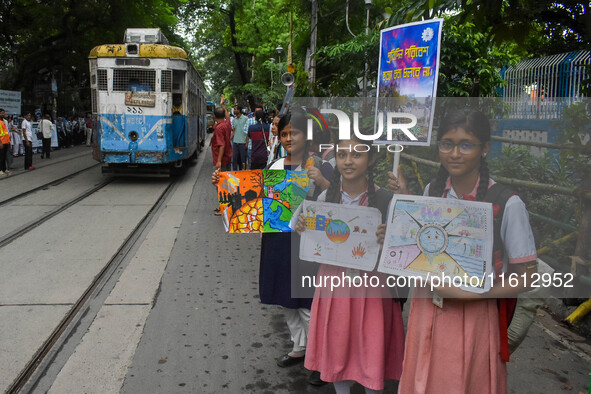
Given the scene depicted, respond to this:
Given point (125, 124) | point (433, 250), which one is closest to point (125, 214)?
point (125, 124)

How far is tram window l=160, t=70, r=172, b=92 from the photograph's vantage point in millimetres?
12023

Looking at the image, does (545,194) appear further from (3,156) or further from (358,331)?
(3,156)

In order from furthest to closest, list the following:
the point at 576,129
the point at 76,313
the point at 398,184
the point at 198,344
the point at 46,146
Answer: the point at 46,146
the point at 76,313
the point at 198,344
the point at 576,129
the point at 398,184

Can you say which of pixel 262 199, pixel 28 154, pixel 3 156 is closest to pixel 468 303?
pixel 262 199

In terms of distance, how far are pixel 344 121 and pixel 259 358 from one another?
6.57 feet

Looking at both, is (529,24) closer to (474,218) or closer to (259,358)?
(474,218)

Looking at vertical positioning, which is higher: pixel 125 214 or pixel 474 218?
pixel 474 218

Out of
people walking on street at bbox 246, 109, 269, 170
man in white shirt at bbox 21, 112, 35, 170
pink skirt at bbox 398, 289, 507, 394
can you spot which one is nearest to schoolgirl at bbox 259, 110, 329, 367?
pink skirt at bbox 398, 289, 507, 394

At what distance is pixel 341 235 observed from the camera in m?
2.81

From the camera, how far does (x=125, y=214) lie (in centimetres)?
902

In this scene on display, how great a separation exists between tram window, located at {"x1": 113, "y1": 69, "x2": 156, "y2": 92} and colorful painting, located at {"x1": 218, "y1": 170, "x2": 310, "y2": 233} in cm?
962

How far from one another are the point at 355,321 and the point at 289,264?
30.9 inches

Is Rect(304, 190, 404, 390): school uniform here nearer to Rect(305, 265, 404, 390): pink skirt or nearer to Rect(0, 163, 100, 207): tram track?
Rect(305, 265, 404, 390): pink skirt

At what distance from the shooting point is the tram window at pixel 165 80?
39.4 ft
